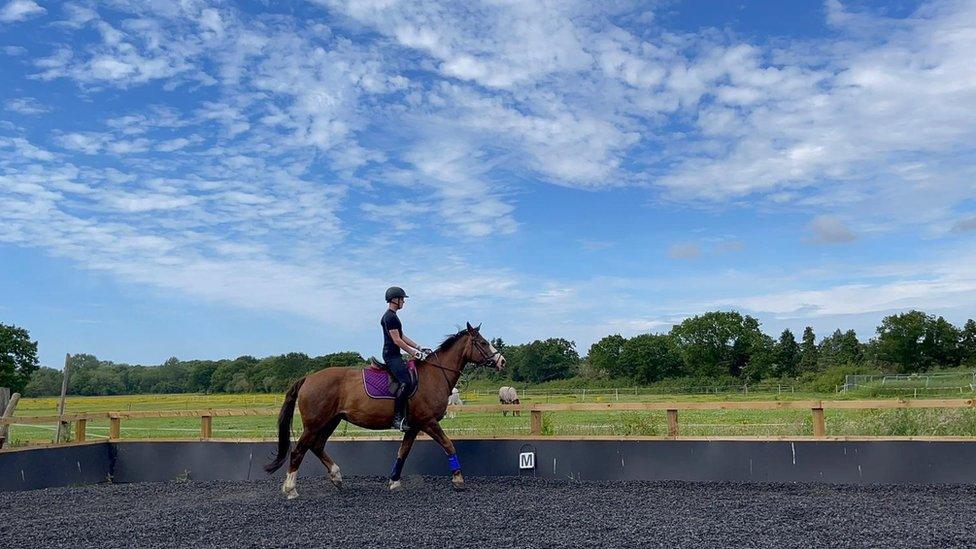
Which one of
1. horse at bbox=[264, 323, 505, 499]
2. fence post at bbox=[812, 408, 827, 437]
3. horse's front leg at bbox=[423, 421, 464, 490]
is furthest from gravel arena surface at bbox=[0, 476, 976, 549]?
fence post at bbox=[812, 408, 827, 437]

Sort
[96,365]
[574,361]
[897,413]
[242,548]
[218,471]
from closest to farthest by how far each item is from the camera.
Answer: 1. [242,548]
2. [897,413]
3. [218,471]
4. [574,361]
5. [96,365]

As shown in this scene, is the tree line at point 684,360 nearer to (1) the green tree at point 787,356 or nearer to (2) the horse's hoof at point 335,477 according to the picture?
(1) the green tree at point 787,356

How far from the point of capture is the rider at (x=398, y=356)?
9.01m

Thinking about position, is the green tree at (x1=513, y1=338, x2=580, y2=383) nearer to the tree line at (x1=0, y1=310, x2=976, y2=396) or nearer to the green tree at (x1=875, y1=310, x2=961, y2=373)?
the tree line at (x1=0, y1=310, x2=976, y2=396)

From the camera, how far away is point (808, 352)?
293 feet

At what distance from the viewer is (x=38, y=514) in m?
7.96

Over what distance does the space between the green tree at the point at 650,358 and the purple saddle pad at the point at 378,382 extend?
232ft

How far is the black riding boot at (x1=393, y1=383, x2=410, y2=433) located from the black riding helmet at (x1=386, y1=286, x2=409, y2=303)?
106cm

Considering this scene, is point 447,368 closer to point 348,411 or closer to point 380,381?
point 380,381

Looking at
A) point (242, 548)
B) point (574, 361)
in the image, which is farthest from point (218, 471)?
point (574, 361)

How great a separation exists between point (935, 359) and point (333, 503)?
→ 85.9 meters

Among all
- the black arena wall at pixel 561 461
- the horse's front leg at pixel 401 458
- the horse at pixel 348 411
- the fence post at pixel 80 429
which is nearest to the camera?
the black arena wall at pixel 561 461

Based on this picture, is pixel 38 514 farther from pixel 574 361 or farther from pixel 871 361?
pixel 871 361

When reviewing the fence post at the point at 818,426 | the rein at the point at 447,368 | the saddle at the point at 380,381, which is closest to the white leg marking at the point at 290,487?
the saddle at the point at 380,381
